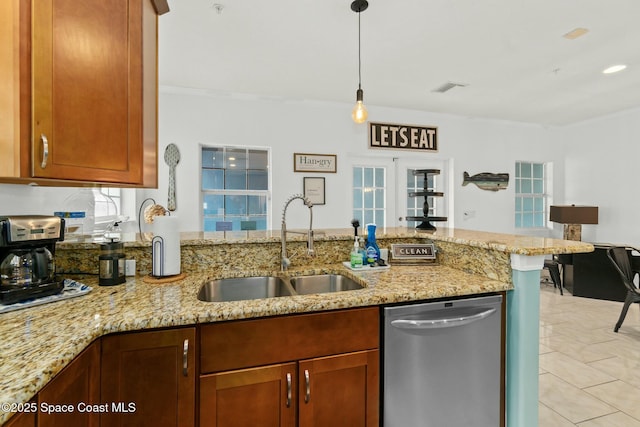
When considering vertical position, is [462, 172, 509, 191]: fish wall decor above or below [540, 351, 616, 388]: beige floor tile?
above

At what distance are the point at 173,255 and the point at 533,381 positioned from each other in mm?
1743

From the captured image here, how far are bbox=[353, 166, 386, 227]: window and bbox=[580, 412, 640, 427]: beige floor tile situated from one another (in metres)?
3.22

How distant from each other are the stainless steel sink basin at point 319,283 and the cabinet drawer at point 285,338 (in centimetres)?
46

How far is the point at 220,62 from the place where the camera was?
326cm

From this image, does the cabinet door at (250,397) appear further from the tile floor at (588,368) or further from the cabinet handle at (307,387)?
the tile floor at (588,368)

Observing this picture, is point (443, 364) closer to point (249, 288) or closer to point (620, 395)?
point (249, 288)

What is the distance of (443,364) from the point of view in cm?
136

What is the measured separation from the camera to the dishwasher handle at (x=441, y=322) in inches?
51.1

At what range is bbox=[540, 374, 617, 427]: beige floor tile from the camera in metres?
1.93

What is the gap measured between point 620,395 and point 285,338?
94.8 inches

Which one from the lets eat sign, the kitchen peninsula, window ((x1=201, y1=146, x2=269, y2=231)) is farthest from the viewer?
the lets eat sign

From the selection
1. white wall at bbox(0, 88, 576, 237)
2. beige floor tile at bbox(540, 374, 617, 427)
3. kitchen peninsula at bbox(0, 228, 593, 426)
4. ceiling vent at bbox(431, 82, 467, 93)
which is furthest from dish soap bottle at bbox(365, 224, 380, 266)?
ceiling vent at bbox(431, 82, 467, 93)

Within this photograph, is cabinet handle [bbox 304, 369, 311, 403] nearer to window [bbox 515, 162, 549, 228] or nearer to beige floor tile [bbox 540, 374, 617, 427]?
beige floor tile [bbox 540, 374, 617, 427]

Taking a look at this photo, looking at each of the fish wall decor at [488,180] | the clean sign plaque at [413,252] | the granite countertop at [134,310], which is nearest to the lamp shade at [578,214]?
the fish wall decor at [488,180]
